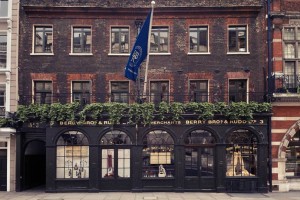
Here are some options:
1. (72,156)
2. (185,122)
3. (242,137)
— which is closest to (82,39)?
(72,156)

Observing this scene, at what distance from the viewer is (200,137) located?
21.7 metres

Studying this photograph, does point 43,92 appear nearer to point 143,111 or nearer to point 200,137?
point 143,111

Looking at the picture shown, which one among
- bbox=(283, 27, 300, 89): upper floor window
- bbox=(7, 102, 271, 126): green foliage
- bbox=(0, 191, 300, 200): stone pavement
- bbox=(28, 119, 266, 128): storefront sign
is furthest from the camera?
bbox=(283, 27, 300, 89): upper floor window

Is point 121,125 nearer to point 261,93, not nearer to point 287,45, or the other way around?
point 261,93

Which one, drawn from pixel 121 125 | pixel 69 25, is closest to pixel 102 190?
pixel 121 125

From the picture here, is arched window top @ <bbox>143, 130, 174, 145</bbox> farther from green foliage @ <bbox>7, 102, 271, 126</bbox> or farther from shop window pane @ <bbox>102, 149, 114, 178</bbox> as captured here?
shop window pane @ <bbox>102, 149, 114, 178</bbox>

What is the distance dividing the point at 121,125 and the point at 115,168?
2.37m

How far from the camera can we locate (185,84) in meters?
22.5

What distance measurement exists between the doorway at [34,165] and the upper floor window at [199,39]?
1097 cm

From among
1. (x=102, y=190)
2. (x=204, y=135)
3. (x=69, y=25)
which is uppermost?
(x=69, y=25)

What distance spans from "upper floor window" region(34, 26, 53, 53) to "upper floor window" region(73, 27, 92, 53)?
1379 millimetres

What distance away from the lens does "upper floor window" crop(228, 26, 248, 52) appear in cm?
2289

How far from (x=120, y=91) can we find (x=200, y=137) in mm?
5208

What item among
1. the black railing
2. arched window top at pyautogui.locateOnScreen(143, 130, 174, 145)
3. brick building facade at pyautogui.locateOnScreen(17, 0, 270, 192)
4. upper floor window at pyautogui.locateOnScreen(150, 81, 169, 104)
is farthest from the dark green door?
upper floor window at pyautogui.locateOnScreen(150, 81, 169, 104)
